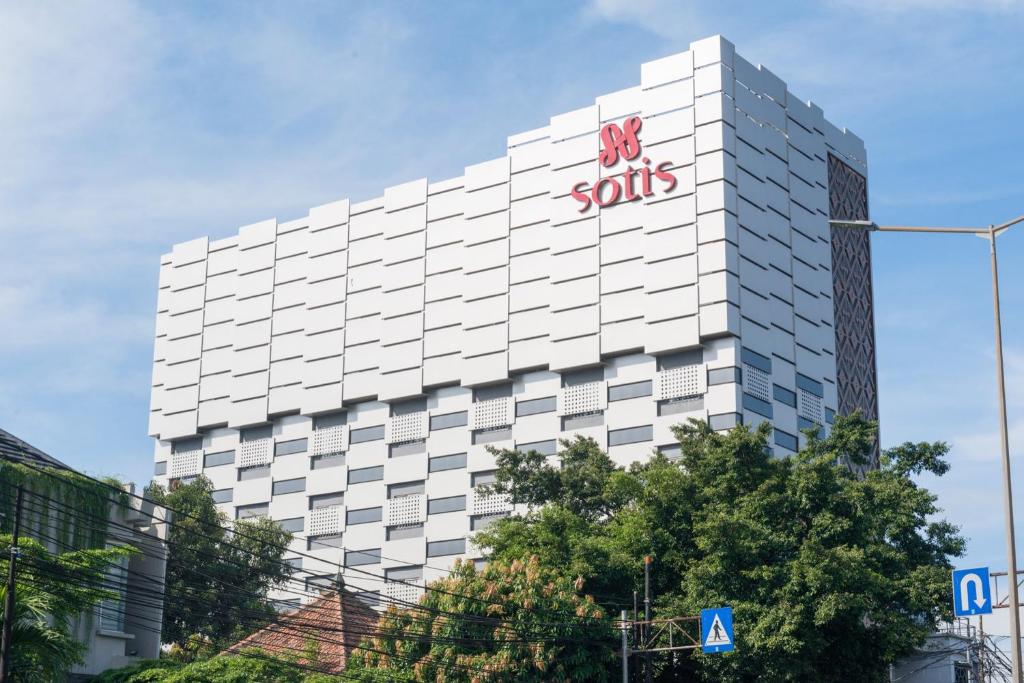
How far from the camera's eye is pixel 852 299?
89.9 m

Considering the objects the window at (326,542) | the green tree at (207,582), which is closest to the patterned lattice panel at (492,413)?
the window at (326,542)

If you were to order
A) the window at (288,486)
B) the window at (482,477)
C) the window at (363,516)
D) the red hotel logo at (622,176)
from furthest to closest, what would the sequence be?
the window at (288,486), the window at (363,516), the window at (482,477), the red hotel logo at (622,176)

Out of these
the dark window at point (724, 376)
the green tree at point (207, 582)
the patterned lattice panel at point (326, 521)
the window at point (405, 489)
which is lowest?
the green tree at point (207, 582)

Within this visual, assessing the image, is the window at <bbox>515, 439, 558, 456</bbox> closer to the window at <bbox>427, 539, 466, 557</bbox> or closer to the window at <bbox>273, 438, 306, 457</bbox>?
the window at <bbox>427, 539, 466, 557</bbox>

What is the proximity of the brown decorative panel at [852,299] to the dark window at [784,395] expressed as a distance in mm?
5682

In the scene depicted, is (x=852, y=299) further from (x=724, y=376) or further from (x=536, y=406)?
(x=536, y=406)

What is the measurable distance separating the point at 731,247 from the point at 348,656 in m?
38.6

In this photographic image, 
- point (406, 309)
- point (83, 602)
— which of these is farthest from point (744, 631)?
point (406, 309)

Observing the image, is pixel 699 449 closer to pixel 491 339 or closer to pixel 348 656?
pixel 348 656

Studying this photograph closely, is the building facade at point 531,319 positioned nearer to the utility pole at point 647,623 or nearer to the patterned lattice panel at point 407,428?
the patterned lattice panel at point 407,428

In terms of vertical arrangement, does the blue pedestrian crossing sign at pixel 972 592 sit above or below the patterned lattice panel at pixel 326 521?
below

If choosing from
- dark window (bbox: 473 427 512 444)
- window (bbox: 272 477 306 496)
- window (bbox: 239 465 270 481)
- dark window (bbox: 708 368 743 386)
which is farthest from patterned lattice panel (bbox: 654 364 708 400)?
window (bbox: 239 465 270 481)

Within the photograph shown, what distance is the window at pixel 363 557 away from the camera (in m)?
87.6

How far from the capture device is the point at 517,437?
84.4 meters
